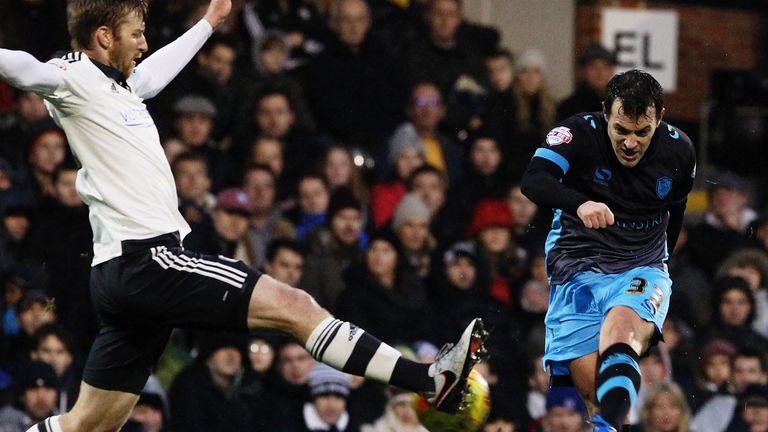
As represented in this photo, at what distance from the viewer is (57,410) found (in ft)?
29.5

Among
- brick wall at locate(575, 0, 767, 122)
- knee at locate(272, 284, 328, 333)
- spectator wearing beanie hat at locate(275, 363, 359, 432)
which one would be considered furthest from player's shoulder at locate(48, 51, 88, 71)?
brick wall at locate(575, 0, 767, 122)

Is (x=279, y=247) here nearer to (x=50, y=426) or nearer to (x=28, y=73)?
(x=50, y=426)

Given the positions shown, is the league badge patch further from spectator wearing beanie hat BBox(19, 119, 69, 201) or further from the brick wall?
the brick wall

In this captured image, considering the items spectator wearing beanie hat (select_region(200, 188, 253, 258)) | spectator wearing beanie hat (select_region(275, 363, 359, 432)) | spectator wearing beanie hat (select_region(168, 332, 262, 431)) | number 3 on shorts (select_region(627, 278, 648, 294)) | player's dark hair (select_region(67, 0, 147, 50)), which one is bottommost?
spectator wearing beanie hat (select_region(275, 363, 359, 432))

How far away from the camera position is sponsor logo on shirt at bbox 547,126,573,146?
7.05m

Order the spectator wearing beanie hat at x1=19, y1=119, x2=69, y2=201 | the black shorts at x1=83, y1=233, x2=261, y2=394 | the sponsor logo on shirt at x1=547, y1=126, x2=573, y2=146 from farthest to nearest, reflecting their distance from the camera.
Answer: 1. the spectator wearing beanie hat at x1=19, y1=119, x2=69, y2=201
2. the sponsor logo on shirt at x1=547, y1=126, x2=573, y2=146
3. the black shorts at x1=83, y1=233, x2=261, y2=394

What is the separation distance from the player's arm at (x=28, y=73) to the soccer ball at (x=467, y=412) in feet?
6.20

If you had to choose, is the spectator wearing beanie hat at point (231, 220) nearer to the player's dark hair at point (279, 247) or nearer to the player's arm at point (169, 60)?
the player's dark hair at point (279, 247)

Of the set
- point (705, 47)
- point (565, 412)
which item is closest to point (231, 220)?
point (565, 412)

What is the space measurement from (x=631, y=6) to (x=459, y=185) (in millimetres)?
3029

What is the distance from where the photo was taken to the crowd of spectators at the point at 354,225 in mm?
9492

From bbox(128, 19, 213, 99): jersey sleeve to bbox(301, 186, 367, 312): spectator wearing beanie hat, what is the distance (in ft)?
11.0

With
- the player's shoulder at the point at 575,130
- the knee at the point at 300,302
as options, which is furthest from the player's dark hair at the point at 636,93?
the knee at the point at 300,302

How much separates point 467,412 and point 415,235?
4416 mm
